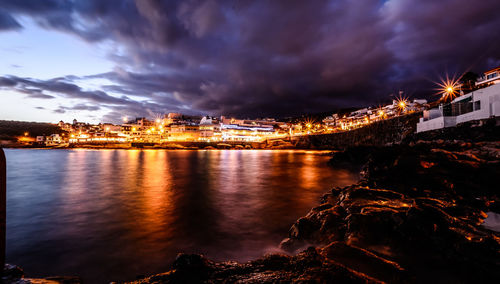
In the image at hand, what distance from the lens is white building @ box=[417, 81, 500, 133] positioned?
20103mm

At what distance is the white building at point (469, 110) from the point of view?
2010cm

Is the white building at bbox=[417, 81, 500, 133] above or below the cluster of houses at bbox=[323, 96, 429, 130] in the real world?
below

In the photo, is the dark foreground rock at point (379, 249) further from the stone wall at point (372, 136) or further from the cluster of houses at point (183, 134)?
the cluster of houses at point (183, 134)

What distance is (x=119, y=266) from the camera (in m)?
5.15

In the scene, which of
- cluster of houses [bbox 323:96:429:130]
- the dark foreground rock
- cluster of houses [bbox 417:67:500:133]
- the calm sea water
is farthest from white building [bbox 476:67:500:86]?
the calm sea water

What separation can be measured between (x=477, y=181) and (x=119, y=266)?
1417cm

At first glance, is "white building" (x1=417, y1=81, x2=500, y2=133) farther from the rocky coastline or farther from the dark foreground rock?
the dark foreground rock

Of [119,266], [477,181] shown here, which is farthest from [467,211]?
[119,266]

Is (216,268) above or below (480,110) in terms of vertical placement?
below

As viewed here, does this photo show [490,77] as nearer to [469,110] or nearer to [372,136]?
[372,136]

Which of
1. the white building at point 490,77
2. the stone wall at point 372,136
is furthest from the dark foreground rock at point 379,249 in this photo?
the white building at point 490,77

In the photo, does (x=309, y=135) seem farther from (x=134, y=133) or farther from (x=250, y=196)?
(x=134, y=133)

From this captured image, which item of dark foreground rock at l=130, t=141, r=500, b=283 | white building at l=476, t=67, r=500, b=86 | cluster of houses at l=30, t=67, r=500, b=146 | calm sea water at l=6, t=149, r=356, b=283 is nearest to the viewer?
dark foreground rock at l=130, t=141, r=500, b=283

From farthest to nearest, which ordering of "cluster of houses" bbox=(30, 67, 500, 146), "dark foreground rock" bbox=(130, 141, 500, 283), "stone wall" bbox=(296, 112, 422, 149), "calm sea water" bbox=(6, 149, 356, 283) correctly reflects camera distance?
1. "cluster of houses" bbox=(30, 67, 500, 146)
2. "stone wall" bbox=(296, 112, 422, 149)
3. "calm sea water" bbox=(6, 149, 356, 283)
4. "dark foreground rock" bbox=(130, 141, 500, 283)
